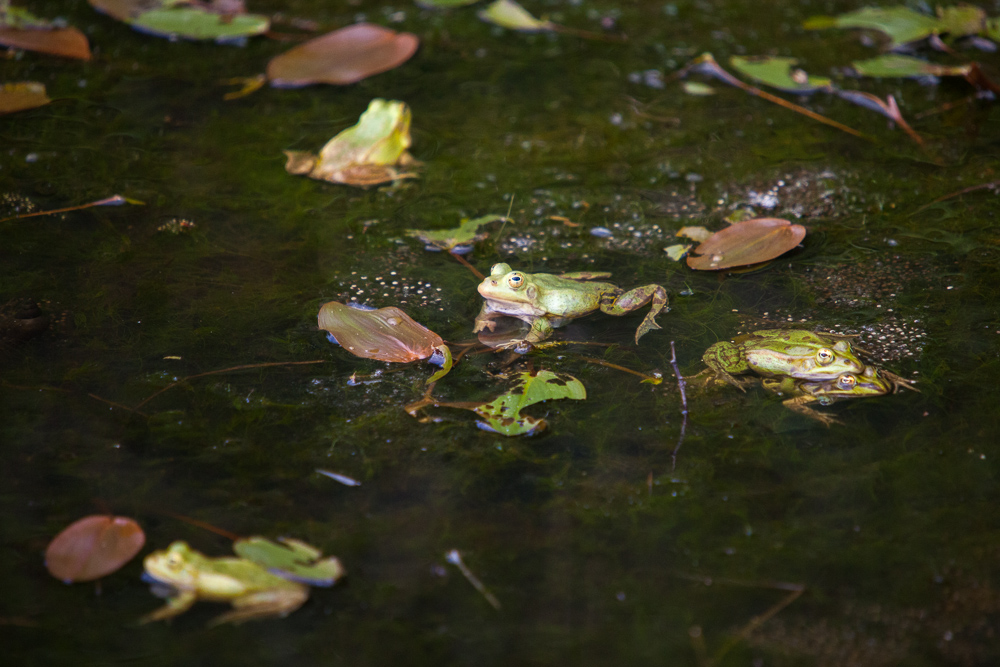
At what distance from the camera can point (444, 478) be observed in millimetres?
1664

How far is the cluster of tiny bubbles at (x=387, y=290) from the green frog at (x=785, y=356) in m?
0.81

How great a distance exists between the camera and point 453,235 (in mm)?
2383

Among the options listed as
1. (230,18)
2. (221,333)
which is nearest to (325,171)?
(221,333)

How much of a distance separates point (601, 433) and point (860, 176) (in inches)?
62.4

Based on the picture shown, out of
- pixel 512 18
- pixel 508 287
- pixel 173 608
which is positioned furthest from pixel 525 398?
pixel 512 18

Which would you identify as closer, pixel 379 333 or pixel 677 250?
pixel 379 333

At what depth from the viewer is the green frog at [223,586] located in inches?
55.6

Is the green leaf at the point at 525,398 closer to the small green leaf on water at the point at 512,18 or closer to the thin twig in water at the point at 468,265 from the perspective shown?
the thin twig in water at the point at 468,265

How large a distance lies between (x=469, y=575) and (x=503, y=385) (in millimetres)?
534

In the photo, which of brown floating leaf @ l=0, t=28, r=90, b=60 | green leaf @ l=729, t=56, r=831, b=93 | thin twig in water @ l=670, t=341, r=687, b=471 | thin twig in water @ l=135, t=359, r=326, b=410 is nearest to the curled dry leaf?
thin twig in water @ l=135, t=359, r=326, b=410

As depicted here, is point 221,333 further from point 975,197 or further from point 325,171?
point 975,197

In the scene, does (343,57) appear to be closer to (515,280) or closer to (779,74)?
(515,280)

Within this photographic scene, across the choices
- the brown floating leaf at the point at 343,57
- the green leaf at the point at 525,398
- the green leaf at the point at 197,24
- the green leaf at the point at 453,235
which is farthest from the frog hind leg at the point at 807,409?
the green leaf at the point at 197,24

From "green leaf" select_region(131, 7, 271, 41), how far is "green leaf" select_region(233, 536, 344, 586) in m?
2.72
